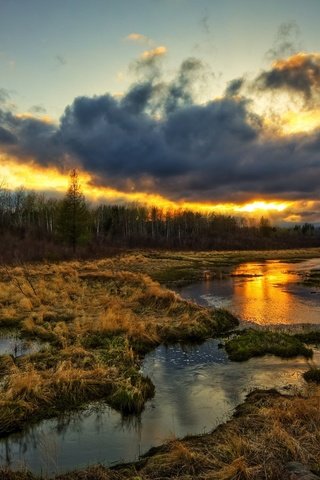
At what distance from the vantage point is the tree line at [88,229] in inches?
2208

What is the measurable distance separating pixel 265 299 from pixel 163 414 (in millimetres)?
19301

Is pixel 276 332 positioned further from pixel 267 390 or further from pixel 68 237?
pixel 68 237

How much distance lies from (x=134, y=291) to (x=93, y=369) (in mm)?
14099

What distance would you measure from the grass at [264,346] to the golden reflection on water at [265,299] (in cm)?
424

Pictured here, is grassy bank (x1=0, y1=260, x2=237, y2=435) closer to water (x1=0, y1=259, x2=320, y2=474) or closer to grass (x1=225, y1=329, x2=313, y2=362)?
water (x1=0, y1=259, x2=320, y2=474)

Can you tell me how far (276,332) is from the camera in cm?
1719

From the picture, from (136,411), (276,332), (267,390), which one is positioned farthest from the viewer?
(276,332)

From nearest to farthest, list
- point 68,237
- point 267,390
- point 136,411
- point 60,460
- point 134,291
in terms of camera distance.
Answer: point 60,460, point 136,411, point 267,390, point 134,291, point 68,237

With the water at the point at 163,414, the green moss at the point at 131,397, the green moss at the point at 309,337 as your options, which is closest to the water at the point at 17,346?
the water at the point at 163,414

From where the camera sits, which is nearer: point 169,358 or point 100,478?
point 100,478

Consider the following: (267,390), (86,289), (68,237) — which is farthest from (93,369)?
(68,237)

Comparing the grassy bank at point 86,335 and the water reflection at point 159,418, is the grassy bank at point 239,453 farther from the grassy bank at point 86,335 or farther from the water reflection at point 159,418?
the grassy bank at point 86,335

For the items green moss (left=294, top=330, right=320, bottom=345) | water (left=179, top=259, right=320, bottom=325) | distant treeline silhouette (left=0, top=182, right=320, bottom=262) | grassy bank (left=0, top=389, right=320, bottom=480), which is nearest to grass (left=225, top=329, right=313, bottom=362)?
green moss (left=294, top=330, right=320, bottom=345)

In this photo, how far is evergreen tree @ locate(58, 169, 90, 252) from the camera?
56.7 metres
